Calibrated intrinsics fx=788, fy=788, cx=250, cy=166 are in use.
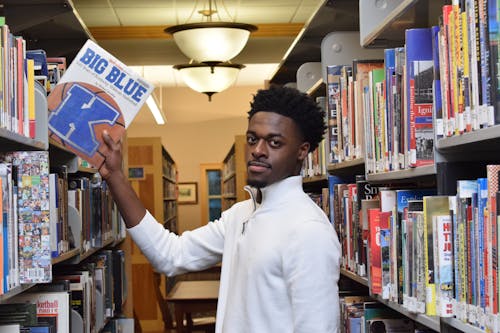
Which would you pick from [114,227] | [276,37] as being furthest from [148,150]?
[114,227]

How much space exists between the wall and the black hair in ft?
41.8

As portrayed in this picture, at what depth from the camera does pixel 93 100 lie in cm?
223

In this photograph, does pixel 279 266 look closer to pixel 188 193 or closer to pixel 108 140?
pixel 108 140

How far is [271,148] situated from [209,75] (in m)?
4.56

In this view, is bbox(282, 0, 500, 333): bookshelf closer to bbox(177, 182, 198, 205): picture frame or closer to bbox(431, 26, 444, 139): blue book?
bbox(431, 26, 444, 139): blue book

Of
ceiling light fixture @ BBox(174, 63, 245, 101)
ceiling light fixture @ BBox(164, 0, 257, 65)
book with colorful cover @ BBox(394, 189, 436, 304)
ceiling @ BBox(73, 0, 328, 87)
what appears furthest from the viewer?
ceiling @ BBox(73, 0, 328, 87)

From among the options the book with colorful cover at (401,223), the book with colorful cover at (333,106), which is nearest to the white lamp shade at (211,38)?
the book with colorful cover at (333,106)

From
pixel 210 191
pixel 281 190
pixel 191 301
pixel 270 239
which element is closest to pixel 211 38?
pixel 191 301

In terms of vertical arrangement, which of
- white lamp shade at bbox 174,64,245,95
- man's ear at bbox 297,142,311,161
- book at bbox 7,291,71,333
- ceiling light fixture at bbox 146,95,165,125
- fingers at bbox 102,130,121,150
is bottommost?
book at bbox 7,291,71,333

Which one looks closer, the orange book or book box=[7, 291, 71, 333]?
the orange book

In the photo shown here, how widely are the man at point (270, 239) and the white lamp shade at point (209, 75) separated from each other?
4.26 metres

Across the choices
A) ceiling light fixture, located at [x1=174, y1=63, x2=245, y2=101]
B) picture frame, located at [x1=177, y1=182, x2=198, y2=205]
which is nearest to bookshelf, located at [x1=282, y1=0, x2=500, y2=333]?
ceiling light fixture, located at [x1=174, y1=63, x2=245, y2=101]

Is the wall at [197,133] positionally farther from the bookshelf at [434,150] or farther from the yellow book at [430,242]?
the yellow book at [430,242]

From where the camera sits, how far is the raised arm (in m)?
2.27
